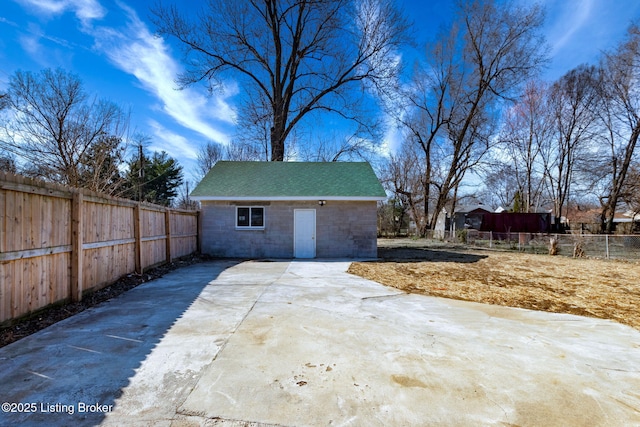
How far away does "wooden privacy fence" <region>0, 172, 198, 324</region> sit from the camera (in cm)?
376

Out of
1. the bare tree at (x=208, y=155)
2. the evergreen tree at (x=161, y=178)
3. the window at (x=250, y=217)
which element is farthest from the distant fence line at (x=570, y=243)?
the evergreen tree at (x=161, y=178)

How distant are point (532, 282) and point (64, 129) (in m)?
19.3

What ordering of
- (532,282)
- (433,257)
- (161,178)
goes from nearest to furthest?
(532,282) < (433,257) < (161,178)

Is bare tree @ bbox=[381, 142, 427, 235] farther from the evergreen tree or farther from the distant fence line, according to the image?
the evergreen tree

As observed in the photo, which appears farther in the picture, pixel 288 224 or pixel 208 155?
pixel 208 155

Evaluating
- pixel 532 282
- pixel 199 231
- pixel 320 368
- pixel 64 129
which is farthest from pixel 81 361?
pixel 64 129

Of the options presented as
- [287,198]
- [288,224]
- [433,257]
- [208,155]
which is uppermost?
[208,155]

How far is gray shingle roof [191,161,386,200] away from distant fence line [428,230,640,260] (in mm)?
8348

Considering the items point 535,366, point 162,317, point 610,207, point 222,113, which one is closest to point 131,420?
point 162,317

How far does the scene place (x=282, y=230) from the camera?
1179 cm

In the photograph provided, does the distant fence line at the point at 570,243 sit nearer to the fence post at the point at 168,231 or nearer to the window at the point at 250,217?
the window at the point at 250,217

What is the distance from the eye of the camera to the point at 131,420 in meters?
2.14

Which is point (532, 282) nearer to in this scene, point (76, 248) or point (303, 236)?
point (303, 236)

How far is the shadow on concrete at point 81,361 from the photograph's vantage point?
2.25 meters
